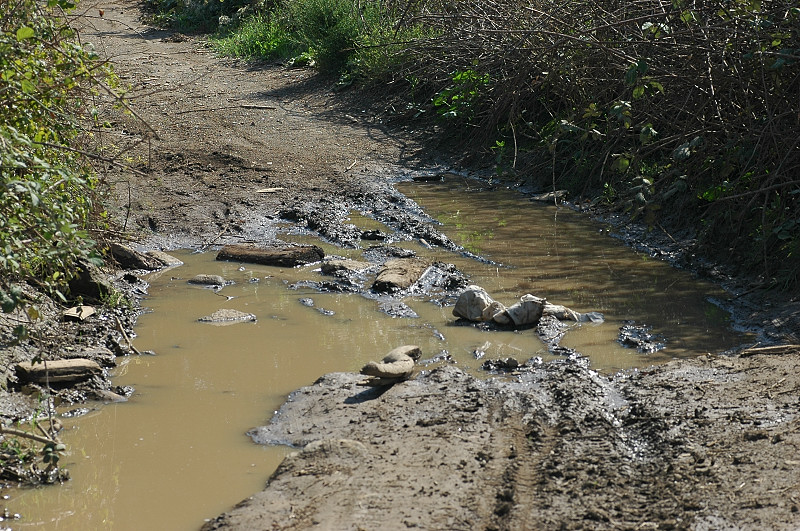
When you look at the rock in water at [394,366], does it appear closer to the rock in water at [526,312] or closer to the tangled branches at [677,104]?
the rock in water at [526,312]

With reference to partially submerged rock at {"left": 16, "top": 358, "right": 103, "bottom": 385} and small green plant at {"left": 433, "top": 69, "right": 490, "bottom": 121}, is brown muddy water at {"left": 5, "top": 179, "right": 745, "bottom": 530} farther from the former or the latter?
small green plant at {"left": 433, "top": 69, "right": 490, "bottom": 121}

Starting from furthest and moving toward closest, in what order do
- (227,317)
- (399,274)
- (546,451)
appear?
(399,274) < (227,317) < (546,451)

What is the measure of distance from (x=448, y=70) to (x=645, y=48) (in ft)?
12.6

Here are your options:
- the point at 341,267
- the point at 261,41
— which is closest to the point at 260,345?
the point at 341,267

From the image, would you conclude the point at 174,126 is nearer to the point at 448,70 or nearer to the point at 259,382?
the point at 448,70

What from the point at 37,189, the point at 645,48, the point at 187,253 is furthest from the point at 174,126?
the point at 37,189

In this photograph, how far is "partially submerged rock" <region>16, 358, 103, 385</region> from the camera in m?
4.09

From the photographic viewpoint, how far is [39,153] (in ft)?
12.8

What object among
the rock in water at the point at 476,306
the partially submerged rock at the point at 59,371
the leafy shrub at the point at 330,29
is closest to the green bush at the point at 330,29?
the leafy shrub at the point at 330,29

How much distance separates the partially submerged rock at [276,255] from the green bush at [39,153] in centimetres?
148

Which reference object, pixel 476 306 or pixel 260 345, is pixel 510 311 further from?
pixel 260 345

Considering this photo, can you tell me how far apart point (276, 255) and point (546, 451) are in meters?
3.31

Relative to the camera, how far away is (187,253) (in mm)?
6641

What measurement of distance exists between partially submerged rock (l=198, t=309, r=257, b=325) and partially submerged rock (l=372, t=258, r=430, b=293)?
85 cm
